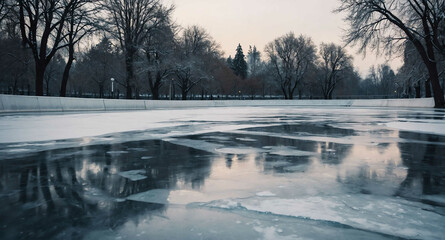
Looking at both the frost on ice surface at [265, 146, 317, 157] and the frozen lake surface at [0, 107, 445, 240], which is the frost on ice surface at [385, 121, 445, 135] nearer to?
the frozen lake surface at [0, 107, 445, 240]

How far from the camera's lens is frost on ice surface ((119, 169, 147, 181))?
14.8 feet

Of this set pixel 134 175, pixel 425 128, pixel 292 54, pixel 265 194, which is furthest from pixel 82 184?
pixel 292 54

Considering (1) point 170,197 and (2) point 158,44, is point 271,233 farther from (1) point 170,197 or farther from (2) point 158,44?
(2) point 158,44

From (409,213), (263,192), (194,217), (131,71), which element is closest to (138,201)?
(194,217)

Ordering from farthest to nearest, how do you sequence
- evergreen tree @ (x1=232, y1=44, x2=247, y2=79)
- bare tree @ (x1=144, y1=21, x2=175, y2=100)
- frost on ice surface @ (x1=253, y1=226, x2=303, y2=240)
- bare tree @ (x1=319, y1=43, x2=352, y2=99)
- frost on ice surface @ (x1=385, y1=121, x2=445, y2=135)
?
evergreen tree @ (x1=232, y1=44, x2=247, y2=79)
bare tree @ (x1=319, y1=43, x2=352, y2=99)
bare tree @ (x1=144, y1=21, x2=175, y2=100)
frost on ice surface @ (x1=385, y1=121, x2=445, y2=135)
frost on ice surface @ (x1=253, y1=226, x2=303, y2=240)

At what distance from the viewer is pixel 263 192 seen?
3820 millimetres

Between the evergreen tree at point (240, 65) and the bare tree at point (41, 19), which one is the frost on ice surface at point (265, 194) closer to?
the bare tree at point (41, 19)

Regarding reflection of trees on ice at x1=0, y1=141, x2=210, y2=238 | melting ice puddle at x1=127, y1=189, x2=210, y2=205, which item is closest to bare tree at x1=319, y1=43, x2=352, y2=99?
reflection of trees on ice at x1=0, y1=141, x2=210, y2=238

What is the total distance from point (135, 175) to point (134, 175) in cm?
1

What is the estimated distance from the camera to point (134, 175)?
4.69 meters

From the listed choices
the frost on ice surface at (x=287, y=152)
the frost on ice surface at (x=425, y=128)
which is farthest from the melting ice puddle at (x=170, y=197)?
the frost on ice surface at (x=425, y=128)

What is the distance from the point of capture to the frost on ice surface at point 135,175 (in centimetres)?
450

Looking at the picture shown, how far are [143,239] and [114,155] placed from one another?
4085 millimetres

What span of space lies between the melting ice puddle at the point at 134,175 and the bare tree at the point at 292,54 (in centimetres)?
6387
